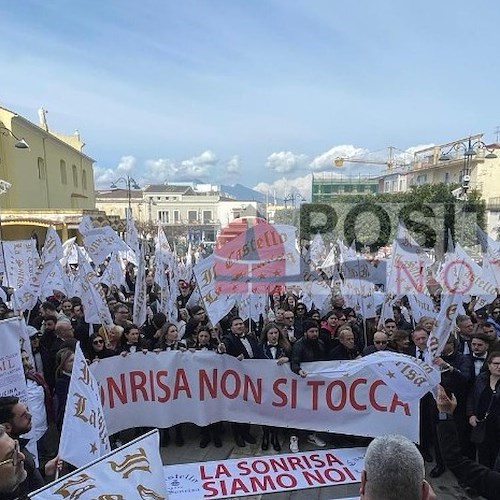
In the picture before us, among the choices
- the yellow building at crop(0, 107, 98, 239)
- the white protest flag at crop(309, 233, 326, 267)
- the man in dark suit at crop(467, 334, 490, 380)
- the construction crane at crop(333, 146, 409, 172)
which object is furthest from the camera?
the construction crane at crop(333, 146, 409, 172)

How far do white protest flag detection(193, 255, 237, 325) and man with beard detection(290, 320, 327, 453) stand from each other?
95cm

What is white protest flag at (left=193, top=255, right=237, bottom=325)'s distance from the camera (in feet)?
17.6

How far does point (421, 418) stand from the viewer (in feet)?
16.2

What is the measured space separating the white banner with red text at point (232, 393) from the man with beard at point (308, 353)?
108 mm

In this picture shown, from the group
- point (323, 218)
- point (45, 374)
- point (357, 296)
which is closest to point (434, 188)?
point (323, 218)

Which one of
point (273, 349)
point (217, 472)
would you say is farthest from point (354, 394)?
point (217, 472)

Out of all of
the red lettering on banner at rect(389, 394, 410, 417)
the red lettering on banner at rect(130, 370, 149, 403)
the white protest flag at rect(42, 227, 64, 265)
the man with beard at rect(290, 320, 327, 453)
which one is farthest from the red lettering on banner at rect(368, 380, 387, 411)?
the white protest flag at rect(42, 227, 64, 265)

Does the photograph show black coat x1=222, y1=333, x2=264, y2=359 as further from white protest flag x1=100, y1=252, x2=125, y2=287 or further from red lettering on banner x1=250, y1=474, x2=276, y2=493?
white protest flag x1=100, y1=252, x2=125, y2=287

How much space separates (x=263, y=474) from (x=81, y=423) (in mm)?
2200

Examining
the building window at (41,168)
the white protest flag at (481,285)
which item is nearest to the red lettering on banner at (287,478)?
the white protest flag at (481,285)

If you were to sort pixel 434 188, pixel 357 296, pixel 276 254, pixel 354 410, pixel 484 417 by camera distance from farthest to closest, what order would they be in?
pixel 434 188 < pixel 357 296 < pixel 276 254 < pixel 354 410 < pixel 484 417

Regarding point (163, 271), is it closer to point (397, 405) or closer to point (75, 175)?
point (397, 405)

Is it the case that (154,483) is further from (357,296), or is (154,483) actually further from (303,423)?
(357,296)

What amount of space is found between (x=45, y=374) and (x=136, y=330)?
124cm
